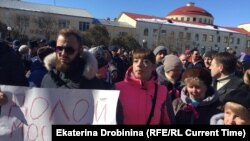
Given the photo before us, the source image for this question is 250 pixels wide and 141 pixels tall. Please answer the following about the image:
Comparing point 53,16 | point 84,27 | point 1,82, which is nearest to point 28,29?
point 53,16

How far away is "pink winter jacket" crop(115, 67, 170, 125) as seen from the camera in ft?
9.87

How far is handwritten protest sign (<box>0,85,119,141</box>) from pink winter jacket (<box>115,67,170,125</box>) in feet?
0.84

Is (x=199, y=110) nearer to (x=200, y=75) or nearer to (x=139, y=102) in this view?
(x=200, y=75)

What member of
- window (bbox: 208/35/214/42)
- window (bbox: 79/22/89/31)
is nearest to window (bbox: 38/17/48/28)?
window (bbox: 79/22/89/31)

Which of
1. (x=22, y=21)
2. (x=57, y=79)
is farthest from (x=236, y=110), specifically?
(x=22, y=21)

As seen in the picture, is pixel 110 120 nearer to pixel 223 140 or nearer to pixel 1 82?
pixel 223 140

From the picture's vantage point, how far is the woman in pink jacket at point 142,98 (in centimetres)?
301

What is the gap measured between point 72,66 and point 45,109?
35 cm

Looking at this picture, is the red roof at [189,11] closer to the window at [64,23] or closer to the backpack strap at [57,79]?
the window at [64,23]

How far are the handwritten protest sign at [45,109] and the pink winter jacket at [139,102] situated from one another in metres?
0.26

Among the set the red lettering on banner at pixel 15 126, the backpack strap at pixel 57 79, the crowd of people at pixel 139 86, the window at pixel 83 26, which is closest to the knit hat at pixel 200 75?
the crowd of people at pixel 139 86

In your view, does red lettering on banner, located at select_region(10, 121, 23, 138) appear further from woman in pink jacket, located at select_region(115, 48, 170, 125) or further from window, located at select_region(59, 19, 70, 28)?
window, located at select_region(59, 19, 70, 28)

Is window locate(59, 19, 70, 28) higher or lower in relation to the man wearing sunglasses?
higher

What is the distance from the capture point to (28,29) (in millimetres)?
56656
